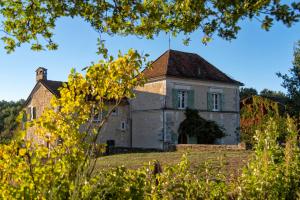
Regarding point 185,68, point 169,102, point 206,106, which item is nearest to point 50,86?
point 169,102

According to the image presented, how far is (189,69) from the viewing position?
103ft

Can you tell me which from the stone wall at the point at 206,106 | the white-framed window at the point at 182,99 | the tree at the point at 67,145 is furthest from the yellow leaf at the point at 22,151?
the white-framed window at the point at 182,99

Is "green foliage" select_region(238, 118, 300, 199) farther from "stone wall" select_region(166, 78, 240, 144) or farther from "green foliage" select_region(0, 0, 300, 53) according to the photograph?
"stone wall" select_region(166, 78, 240, 144)

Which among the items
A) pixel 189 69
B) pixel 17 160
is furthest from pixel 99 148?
pixel 189 69

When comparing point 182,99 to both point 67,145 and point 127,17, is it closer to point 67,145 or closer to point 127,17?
point 127,17

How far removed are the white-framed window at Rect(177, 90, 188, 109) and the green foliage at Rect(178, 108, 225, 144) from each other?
1.77 ft

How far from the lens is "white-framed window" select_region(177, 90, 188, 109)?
3023cm

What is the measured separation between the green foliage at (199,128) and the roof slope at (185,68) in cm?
285

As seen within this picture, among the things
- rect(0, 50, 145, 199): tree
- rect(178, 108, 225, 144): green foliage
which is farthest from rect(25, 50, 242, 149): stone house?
rect(0, 50, 145, 199): tree

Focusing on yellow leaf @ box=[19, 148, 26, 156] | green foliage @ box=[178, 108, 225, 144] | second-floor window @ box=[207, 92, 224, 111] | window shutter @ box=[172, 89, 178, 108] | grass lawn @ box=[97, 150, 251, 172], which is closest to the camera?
yellow leaf @ box=[19, 148, 26, 156]

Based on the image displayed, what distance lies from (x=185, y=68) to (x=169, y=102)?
315 cm

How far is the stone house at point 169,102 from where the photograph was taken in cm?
2958

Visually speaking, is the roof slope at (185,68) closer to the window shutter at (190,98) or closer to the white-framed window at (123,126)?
the window shutter at (190,98)

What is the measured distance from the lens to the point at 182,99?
99.9ft
